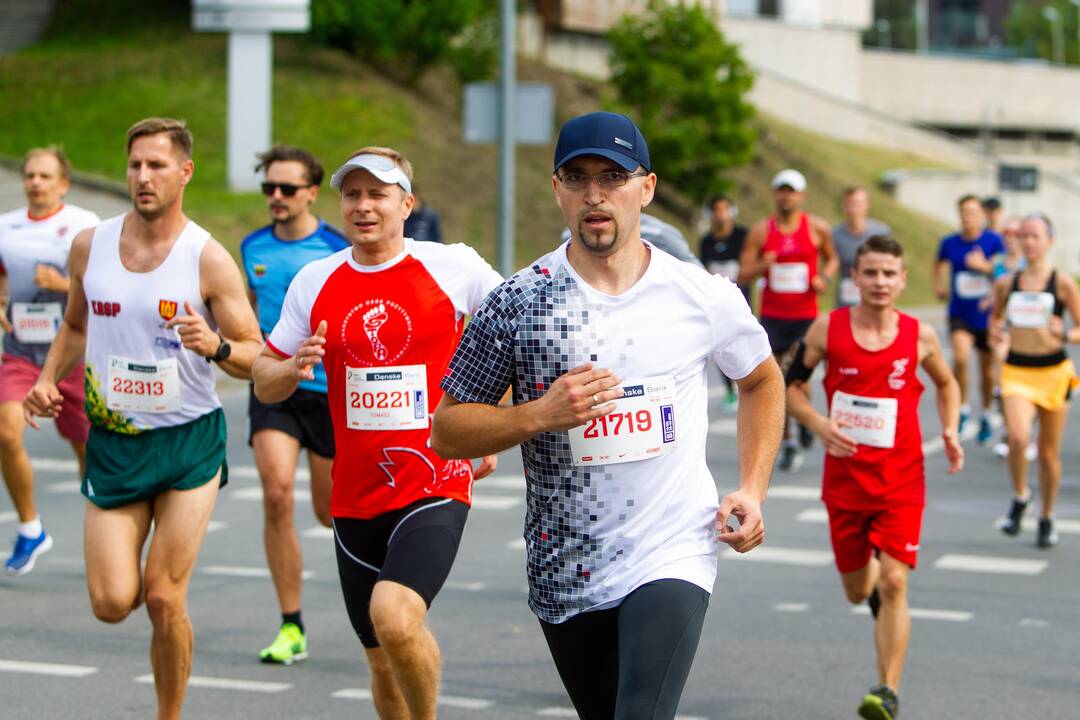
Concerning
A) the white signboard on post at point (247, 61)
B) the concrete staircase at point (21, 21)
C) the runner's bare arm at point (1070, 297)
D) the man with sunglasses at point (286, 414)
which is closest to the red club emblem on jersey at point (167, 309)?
the man with sunglasses at point (286, 414)

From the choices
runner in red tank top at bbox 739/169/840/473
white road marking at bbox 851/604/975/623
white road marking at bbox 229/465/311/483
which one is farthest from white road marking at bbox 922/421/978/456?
white road marking at bbox 851/604/975/623

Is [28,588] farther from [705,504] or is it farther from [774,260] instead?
[774,260]

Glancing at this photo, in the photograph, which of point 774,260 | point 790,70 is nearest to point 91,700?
point 774,260

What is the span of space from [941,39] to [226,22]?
98.6m

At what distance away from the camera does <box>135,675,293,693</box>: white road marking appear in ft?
24.1

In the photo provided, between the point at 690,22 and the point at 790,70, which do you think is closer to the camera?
the point at 690,22

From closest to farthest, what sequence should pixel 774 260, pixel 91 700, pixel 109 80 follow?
1. pixel 91 700
2. pixel 774 260
3. pixel 109 80

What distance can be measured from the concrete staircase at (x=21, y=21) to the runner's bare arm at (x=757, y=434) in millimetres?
38668

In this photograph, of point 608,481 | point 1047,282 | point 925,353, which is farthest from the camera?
point 1047,282

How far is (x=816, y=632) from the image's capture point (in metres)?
8.54

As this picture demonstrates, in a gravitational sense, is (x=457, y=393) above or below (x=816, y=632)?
above

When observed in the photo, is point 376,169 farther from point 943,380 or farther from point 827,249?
point 827,249

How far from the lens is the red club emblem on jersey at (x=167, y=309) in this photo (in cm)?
642

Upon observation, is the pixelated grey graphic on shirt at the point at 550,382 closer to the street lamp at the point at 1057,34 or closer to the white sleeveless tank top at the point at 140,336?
the white sleeveless tank top at the point at 140,336
